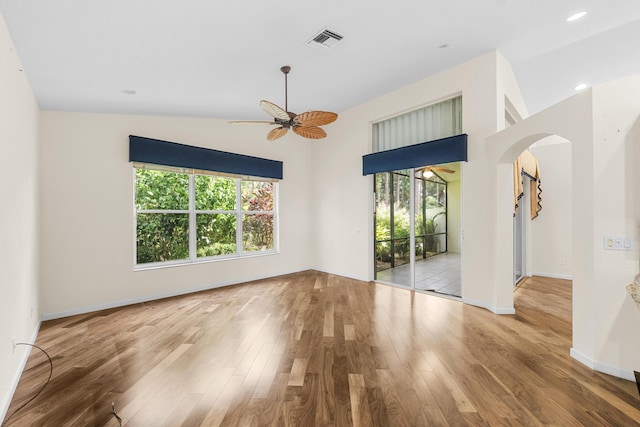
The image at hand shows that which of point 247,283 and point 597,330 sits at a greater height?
point 597,330

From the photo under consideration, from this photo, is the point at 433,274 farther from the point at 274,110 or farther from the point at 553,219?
the point at 274,110

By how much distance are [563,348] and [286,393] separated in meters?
2.77

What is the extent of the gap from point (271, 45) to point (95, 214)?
3.38 metres

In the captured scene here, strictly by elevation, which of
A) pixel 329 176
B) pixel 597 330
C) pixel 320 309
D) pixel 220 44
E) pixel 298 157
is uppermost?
pixel 220 44

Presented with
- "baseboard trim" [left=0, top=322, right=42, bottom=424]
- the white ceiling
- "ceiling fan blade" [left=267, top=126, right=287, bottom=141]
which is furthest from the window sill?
"ceiling fan blade" [left=267, top=126, right=287, bottom=141]

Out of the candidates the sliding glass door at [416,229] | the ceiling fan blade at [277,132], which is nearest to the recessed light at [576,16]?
the sliding glass door at [416,229]

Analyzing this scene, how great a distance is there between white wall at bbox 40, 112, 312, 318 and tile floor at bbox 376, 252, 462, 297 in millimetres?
3439

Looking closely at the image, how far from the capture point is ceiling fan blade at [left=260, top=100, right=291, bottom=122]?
3059 mm

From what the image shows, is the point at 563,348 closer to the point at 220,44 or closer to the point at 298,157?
the point at 220,44

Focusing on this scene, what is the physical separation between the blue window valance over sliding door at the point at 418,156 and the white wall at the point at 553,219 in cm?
356

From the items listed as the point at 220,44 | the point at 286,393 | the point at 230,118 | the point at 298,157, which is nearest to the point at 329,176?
the point at 298,157

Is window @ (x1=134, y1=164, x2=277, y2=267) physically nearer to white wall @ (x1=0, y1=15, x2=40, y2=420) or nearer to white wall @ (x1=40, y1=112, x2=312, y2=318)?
white wall @ (x1=40, y1=112, x2=312, y2=318)

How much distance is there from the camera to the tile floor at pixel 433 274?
4816 mm

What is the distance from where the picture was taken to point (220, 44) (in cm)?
293
